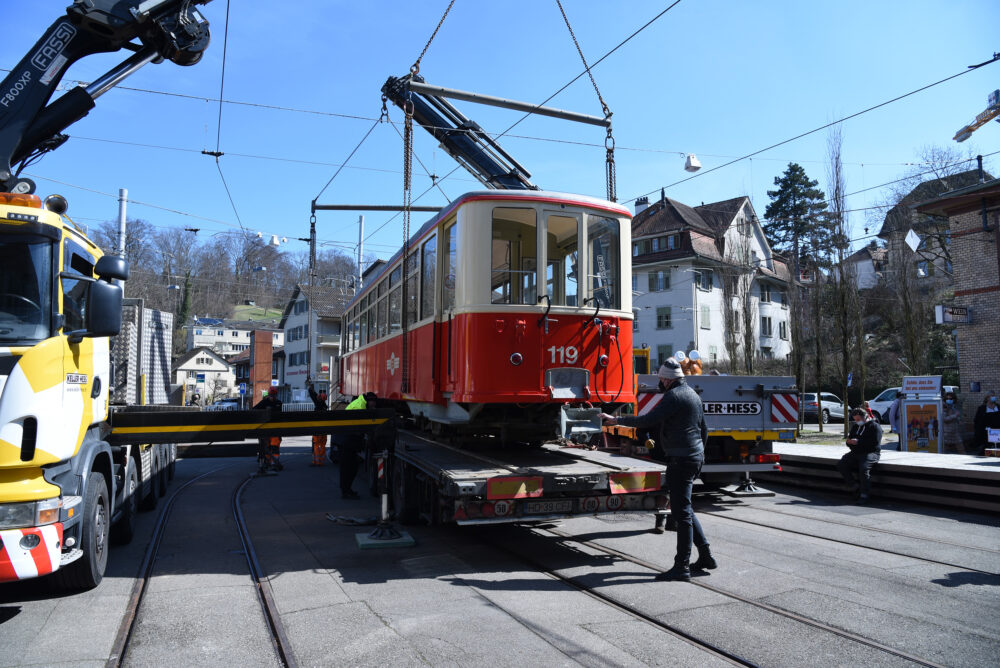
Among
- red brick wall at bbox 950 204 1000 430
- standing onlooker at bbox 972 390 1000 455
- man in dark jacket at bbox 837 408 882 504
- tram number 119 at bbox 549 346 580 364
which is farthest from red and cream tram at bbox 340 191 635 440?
red brick wall at bbox 950 204 1000 430

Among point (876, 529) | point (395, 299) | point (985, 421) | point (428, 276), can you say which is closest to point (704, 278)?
point (985, 421)

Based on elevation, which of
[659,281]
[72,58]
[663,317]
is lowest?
[663,317]

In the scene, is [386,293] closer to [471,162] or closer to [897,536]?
[471,162]

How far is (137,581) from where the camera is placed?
5902 millimetres

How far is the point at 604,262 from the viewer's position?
7391mm

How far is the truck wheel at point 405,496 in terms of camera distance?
315 inches

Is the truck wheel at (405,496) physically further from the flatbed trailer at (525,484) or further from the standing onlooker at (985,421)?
the standing onlooker at (985,421)

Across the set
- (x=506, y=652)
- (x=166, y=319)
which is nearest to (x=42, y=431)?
(x=506, y=652)

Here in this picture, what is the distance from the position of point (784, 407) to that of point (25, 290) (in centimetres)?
951

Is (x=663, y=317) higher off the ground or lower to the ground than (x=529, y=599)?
higher

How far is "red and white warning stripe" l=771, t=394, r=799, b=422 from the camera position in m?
10.1

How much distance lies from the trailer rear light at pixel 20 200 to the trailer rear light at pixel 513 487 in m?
4.19

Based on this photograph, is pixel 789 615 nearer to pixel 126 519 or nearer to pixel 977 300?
pixel 126 519

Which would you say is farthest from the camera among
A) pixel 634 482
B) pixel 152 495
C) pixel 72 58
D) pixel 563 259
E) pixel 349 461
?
pixel 349 461
